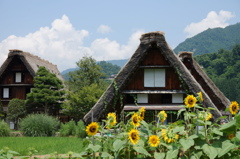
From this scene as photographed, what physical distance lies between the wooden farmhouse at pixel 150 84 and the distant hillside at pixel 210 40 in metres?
108

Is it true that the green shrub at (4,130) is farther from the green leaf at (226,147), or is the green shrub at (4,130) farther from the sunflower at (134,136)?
the green leaf at (226,147)

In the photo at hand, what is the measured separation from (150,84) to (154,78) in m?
0.37

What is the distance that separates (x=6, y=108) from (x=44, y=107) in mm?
3585

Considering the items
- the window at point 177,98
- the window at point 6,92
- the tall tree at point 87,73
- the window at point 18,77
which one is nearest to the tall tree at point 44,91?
the window at point 18,77

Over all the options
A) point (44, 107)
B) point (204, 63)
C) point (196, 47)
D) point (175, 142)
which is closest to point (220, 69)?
point (204, 63)

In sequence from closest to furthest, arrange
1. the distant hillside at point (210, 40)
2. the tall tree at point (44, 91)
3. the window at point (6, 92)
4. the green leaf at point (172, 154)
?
the green leaf at point (172, 154) → the tall tree at point (44, 91) → the window at point (6, 92) → the distant hillside at point (210, 40)

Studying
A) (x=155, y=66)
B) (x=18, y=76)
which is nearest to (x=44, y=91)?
(x=18, y=76)

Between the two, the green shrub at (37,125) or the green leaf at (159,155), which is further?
the green shrub at (37,125)

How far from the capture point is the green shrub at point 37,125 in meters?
18.5

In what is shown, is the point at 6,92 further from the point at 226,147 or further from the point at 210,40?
the point at 210,40

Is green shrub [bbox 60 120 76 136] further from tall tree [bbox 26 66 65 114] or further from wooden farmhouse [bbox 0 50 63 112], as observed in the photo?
wooden farmhouse [bbox 0 50 63 112]

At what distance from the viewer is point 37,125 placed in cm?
1862

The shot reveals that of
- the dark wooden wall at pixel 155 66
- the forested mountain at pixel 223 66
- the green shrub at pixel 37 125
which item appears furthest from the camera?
the forested mountain at pixel 223 66

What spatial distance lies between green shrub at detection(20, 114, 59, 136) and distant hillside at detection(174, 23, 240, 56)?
107m
